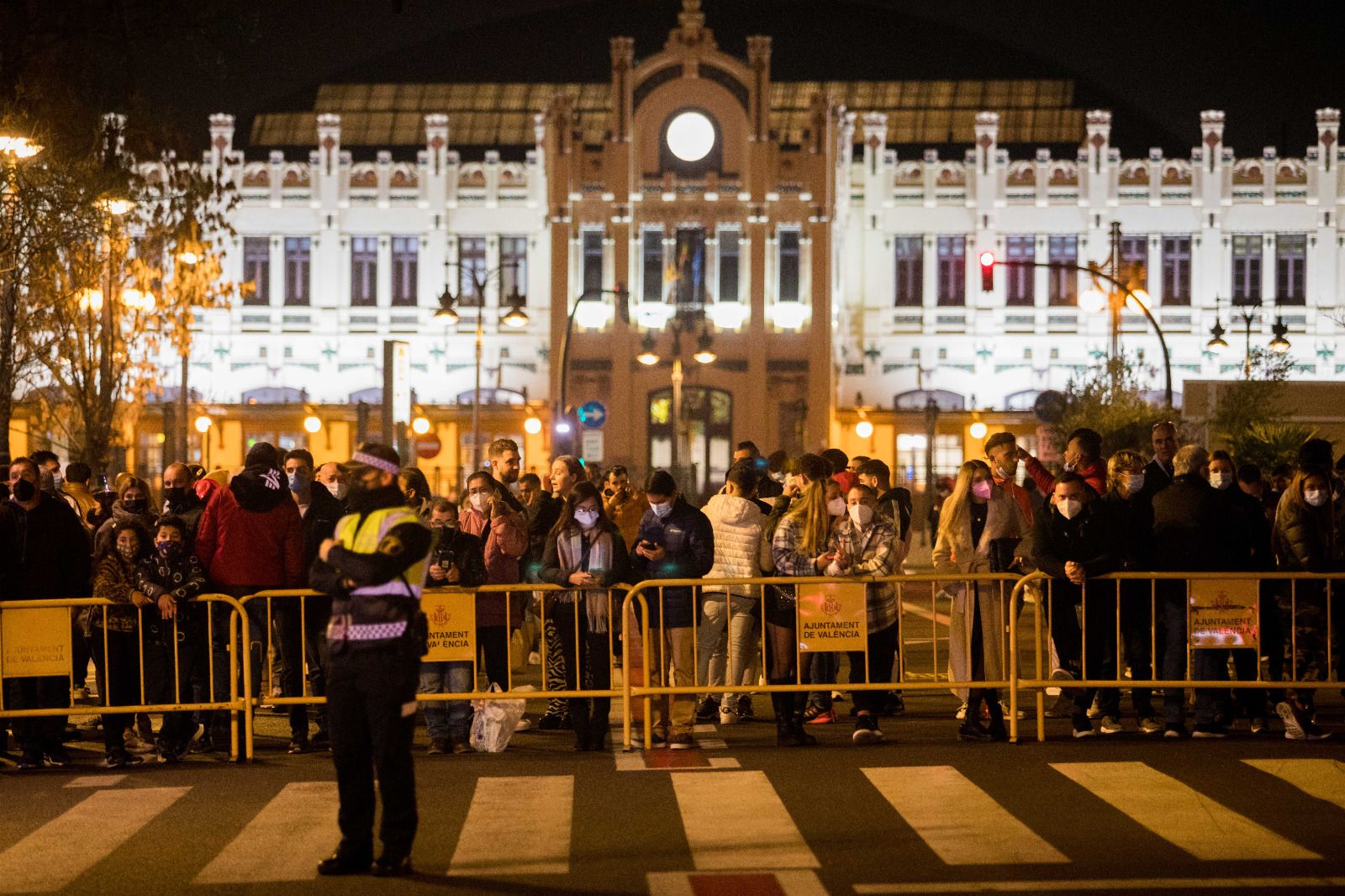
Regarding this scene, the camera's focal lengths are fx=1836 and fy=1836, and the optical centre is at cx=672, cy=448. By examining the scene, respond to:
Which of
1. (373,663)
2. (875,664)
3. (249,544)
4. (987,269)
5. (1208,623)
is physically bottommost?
(875,664)

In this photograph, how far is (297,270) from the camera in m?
62.5

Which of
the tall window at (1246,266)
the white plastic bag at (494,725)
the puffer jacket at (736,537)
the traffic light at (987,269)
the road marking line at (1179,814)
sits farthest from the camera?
the tall window at (1246,266)

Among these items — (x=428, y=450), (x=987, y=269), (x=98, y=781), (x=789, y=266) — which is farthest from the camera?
(x=789, y=266)

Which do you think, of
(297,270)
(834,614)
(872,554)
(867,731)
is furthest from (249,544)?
(297,270)

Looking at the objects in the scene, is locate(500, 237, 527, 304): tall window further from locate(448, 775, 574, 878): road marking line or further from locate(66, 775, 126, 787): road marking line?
locate(448, 775, 574, 878): road marking line

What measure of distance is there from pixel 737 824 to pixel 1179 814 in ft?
7.70

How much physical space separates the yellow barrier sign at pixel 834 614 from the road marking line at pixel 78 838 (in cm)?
438

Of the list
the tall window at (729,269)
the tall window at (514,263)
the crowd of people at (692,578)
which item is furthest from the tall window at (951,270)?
the crowd of people at (692,578)

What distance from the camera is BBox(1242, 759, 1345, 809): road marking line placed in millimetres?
10344

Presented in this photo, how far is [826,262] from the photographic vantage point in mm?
58656

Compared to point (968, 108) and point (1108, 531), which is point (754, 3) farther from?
point (1108, 531)

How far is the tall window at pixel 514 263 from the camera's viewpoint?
6122cm

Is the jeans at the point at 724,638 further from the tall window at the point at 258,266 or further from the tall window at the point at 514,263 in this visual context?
the tall window at the point at 258,266

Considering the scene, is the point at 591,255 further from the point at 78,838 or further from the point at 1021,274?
the point at 78,838
